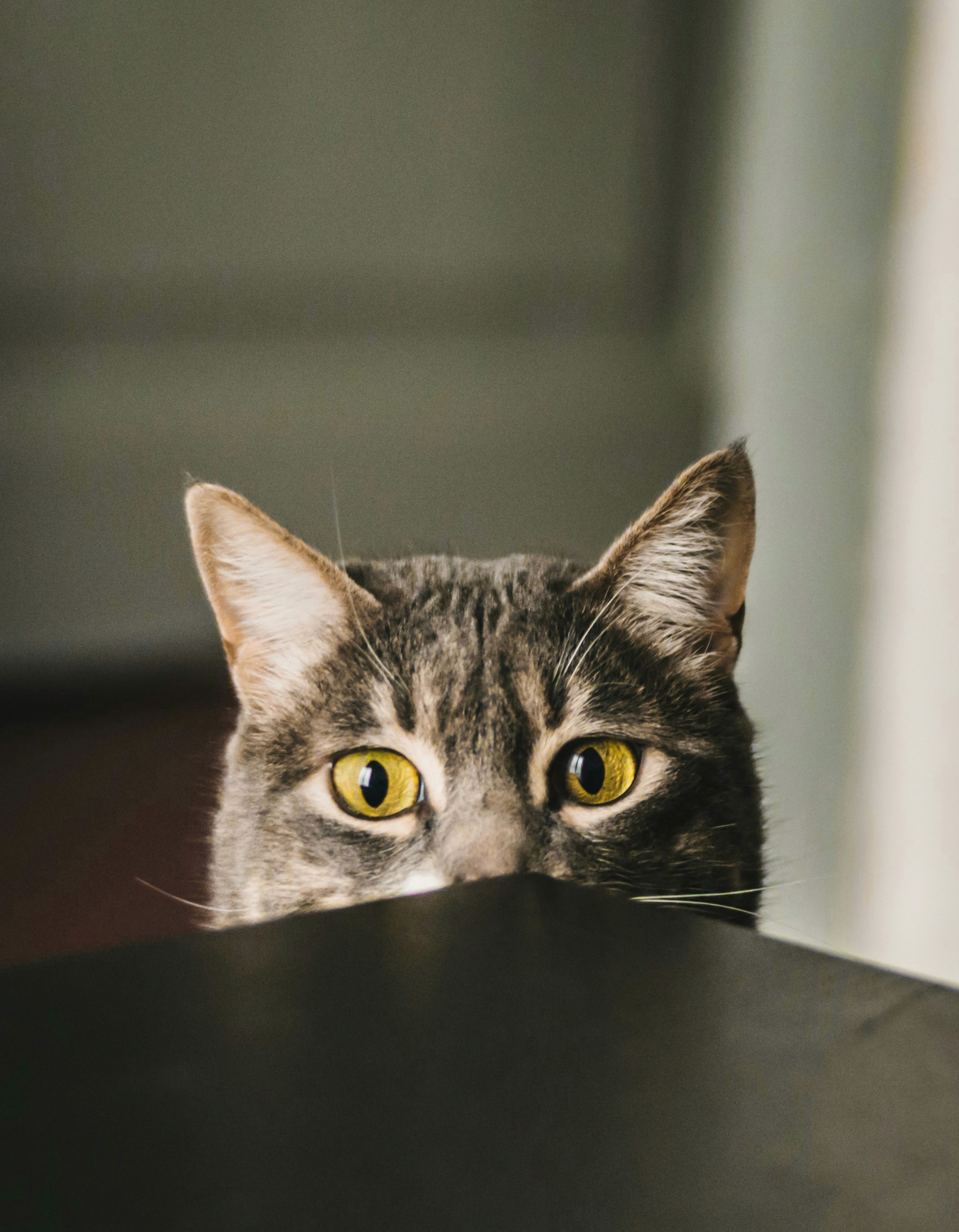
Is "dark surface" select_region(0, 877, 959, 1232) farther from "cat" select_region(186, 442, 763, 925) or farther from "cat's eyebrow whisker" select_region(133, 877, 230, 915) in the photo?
"cat's eyebrow whisker" select_region(133, 877, 230, 915)

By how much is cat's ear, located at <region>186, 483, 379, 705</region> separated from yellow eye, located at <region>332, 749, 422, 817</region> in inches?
4.2

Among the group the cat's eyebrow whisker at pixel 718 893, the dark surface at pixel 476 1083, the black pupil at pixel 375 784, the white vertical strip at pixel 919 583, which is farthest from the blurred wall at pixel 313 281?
the dark surface at pixel 476 1083

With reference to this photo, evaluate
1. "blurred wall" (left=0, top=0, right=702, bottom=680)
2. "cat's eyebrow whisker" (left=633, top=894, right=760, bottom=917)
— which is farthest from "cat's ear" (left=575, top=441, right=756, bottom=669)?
"blurred wall" (left=0, top=0, right=702, bottom=680)

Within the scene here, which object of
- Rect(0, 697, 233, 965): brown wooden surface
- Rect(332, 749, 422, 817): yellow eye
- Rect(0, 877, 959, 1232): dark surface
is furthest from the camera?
Rect(0, 697, 233, 965): brown wooden surface

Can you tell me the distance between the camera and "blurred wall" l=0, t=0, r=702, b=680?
43.6 inches

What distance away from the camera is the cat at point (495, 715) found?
0.83m

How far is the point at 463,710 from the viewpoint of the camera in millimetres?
852

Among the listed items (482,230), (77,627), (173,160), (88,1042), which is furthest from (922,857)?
(88,1042)

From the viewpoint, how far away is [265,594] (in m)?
0.91

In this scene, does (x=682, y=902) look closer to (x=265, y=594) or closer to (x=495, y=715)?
(x=495, y=715)

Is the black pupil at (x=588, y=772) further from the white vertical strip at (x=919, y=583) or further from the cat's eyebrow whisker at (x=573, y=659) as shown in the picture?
the white vertical strip at (x=919, y=583)

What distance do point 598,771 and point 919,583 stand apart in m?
0.86

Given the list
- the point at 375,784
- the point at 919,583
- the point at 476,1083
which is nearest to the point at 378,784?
the point at 375,784

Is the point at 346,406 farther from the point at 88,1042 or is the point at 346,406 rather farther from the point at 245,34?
the point at 88,1042
